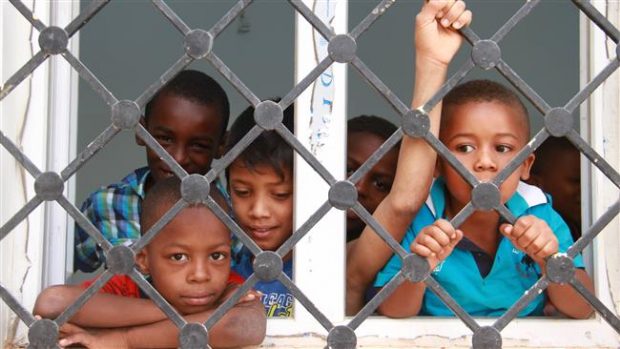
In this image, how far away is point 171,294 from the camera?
5.01 feet

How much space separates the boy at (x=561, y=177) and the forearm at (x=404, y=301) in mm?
830

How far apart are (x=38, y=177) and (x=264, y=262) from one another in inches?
12.3

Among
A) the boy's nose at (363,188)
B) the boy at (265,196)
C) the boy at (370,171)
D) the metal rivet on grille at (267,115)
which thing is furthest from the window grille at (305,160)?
the boy's nose at (363,188)

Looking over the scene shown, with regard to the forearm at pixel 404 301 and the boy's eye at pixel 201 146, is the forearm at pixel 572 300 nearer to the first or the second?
the forearm at pixel 404 301

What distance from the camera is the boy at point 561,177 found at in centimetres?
214

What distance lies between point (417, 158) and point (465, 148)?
21 cm

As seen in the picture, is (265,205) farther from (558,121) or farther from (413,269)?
(558,121)

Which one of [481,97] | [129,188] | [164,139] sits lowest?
[481,97]

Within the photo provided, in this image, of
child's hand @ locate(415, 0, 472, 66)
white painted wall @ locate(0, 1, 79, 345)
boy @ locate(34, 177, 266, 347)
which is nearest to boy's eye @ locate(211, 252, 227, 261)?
boy @ locate(34, 177, 266, 347)

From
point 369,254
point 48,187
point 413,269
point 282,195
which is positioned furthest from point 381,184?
point 48,187

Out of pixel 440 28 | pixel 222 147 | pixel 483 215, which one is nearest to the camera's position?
pixel 440 28

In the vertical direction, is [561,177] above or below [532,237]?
above

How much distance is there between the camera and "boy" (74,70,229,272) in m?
1.96

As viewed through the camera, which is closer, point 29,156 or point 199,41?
point 199,41
